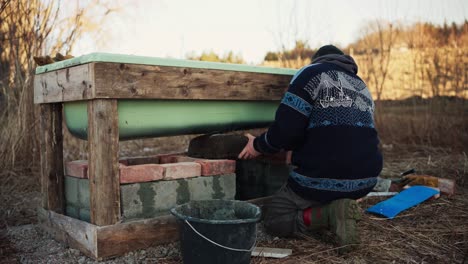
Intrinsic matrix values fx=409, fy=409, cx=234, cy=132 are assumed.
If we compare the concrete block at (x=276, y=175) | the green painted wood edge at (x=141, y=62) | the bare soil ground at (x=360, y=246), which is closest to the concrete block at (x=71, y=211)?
the bare soil ground at (x=360, y=246)

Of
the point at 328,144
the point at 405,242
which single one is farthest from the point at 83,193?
the point at 405,242

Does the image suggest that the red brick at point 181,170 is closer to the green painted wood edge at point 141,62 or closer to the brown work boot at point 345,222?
the green painted wood edge at point 141,62

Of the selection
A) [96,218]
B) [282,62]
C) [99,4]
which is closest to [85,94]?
[96,218]

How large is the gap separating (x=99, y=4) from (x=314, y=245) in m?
4.00

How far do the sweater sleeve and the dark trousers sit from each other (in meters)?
0.37

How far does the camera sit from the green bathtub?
2549 mm

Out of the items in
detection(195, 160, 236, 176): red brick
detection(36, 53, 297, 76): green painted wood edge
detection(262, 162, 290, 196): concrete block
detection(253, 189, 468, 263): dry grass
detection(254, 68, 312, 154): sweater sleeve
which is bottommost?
detection(253, 189, 468, 263): dry grass

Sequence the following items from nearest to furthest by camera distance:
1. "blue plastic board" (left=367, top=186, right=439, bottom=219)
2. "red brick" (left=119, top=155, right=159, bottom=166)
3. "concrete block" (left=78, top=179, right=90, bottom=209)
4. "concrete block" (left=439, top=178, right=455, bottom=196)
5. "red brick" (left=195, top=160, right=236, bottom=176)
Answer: "concrete block" (left=78, top=179, right=90, bottom=209)
"red brick" (left=195, top=160, right=236, bottom=176)
"red brick" (left=119, top=155, right=159, bottom=166)
"blue plastic board" (left=367, top=186, right=439, bottom=219)
"concrete block" (left=439, top=178, right=455, bottom=196)

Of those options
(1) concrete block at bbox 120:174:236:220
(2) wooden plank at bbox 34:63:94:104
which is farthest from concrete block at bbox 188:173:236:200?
(2) wooden plank at bbox 34:63:94:104

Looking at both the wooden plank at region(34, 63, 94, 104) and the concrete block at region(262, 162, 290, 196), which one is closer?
the wooden plank at region(34, 63, 94, 104)

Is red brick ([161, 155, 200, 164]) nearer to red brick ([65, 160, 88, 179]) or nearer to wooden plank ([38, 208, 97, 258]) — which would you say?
red brick ([65, 160, 88, 179])

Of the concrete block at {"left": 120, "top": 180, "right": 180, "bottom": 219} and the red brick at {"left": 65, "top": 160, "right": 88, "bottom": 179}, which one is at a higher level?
the red brick at {"left": 65, "top": 160, "right": 88, "bottom": 179}

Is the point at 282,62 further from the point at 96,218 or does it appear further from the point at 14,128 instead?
the point at 96,218

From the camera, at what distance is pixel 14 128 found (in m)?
4.17
